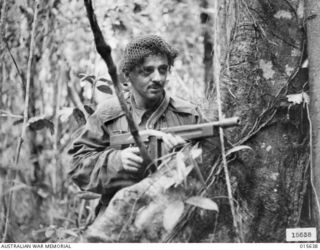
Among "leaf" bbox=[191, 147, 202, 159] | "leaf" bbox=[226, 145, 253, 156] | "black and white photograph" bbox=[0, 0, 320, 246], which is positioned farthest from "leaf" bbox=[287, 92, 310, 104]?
"leaf" bbox=[191, 147, 202, 159]

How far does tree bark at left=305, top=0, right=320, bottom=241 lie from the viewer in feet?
5.54

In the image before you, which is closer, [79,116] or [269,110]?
[269,110]

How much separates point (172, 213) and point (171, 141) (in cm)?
23

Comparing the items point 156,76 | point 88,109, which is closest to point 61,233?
point 88,109

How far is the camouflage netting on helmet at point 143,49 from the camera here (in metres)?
1.72

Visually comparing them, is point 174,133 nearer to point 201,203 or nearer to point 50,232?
point 201,203

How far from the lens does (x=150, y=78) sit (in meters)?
1.73

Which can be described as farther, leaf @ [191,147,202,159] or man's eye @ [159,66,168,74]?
man's eye @ [159,66,168,74]

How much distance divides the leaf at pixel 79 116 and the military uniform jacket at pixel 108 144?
0.13m

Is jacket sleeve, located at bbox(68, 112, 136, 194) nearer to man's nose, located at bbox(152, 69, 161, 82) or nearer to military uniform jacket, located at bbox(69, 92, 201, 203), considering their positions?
military uniform jacket, located at bbox(69, 92, 201, 203)

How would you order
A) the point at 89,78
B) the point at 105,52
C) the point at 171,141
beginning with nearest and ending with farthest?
the point at 105,52
the point at 171,141
the point at 89,78

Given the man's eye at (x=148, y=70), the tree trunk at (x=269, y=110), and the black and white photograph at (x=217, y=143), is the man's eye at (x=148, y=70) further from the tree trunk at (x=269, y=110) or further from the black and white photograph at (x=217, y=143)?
the tree trunk at (x=269, y=110)

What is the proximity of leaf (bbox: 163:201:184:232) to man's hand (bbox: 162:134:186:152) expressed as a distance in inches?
6.8

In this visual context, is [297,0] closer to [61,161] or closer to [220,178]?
[220,178]
